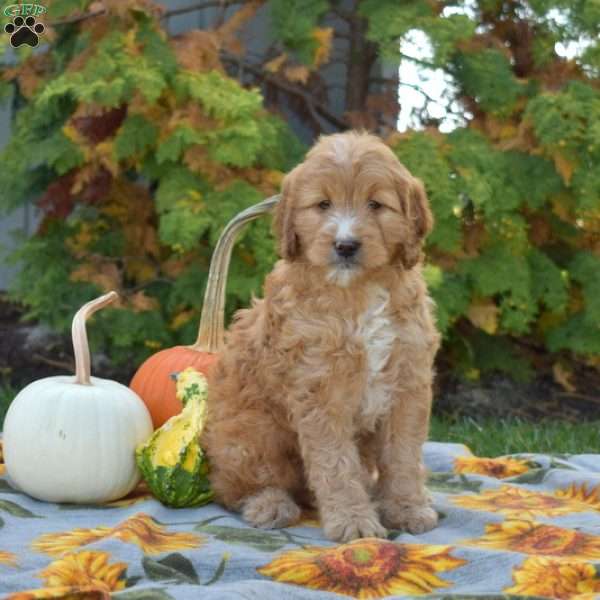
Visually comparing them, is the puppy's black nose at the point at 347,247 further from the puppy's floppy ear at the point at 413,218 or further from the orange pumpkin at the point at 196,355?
the orange pumpkin at the point at 196,355

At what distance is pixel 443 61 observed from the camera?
5773 mm

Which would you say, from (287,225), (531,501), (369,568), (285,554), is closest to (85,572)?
(285,554)

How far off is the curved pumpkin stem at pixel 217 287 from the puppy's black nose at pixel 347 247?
1155 millimetres

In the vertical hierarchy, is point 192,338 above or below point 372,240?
below

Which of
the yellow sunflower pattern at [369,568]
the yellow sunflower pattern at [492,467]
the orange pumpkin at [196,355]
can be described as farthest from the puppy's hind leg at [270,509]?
the yellow sunflower pattern at [492,467]

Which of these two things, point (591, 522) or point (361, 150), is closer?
point (361, 150)

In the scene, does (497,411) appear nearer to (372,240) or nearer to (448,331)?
(448,331)

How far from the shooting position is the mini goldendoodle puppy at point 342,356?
3363 millimetres

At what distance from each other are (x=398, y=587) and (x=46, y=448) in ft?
4.93

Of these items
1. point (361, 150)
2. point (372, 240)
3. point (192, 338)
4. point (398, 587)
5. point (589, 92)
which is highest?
point (589, 92)

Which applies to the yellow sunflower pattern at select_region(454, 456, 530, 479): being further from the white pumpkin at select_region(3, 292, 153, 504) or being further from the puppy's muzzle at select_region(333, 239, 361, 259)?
the puppy's muzzle at select_region(333, 239, 361, 259)

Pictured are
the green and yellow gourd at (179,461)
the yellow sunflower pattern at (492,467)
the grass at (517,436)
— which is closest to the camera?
the green and yellow gourd at (179,461)

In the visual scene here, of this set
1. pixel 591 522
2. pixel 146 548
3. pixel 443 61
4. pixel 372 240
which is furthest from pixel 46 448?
pixel 443 61

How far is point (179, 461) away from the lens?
12.3ft
